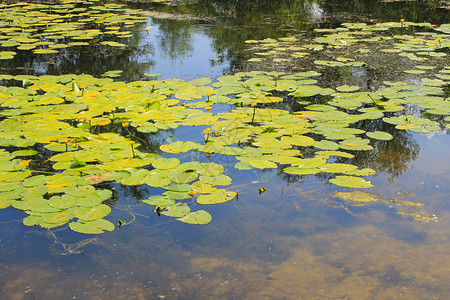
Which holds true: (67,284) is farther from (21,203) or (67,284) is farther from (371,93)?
(371,93)

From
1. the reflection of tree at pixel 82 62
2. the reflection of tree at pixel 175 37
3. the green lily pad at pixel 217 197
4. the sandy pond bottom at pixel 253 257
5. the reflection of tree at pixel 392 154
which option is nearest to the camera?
the sandy pond bottom at pixel 253 257

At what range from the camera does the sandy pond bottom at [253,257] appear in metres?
1.51

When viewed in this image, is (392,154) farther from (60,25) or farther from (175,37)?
(60,25)

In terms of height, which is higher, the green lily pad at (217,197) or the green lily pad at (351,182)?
the green lily pad at (351,182)

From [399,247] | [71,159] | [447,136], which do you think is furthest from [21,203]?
[447,136]

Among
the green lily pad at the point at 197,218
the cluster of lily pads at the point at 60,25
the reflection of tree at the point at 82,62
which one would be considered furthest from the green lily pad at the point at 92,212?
the cluster of lily pads at the point at 60,25

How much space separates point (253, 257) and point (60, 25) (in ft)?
18.2

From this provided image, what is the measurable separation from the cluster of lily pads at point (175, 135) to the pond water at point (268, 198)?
0.6 inches

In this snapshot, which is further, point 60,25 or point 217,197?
point 60,25

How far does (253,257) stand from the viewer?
1.65m

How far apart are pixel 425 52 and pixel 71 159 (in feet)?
11.6

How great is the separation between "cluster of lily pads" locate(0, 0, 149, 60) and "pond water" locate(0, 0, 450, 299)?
0.97 metres

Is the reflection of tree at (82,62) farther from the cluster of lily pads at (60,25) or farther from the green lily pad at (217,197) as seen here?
the green lily pad at (217,197)

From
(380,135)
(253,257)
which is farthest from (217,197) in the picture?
(380,135)
